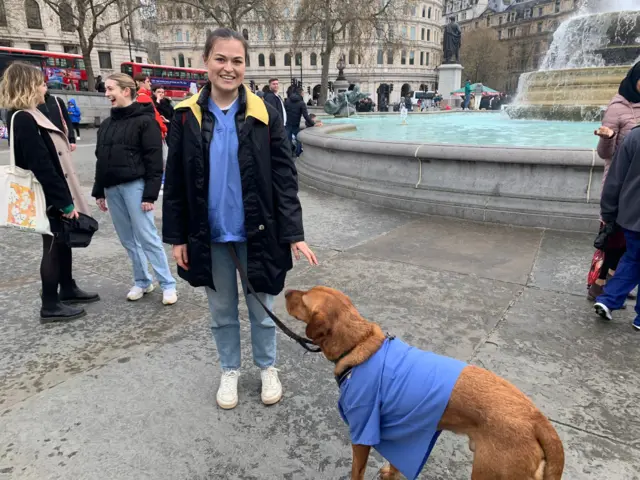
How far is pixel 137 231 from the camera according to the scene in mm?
4031

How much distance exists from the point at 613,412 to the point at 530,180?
4.14 metres

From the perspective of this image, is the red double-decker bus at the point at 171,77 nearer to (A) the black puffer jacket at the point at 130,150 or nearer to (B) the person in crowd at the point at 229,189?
(A) the black puffer jacket at the point at 130,150

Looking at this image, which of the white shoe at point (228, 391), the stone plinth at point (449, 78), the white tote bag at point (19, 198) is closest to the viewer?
the white shoe at point (228, 391)

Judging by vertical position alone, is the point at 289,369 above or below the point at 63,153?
below

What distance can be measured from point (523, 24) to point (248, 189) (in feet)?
352

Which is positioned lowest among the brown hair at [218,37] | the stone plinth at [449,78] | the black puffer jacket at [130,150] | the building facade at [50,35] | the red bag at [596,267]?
the red bag at [596,267]

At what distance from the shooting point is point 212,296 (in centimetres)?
269

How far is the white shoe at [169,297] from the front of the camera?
4055 millimetres

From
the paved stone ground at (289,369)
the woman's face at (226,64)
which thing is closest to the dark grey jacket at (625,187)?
the paved stone ground at (289,369)

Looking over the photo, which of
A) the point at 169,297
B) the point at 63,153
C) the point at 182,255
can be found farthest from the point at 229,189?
the point at 63,153

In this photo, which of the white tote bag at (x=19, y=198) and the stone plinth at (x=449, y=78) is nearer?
the white tote bag at (x=19, y=198)

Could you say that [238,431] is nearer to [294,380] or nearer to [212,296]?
[294,380]

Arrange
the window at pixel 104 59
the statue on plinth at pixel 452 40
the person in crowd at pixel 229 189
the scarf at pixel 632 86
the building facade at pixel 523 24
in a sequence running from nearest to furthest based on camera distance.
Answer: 1. the person in crowd at pixel 229 189
2. the scarf at pixel 632 86
3. the statue on plinth at pixel 452 40
4. the window at pixel 104 59
5. the building facade at pixel 523 24

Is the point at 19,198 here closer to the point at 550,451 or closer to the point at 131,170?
the point at 131,170
